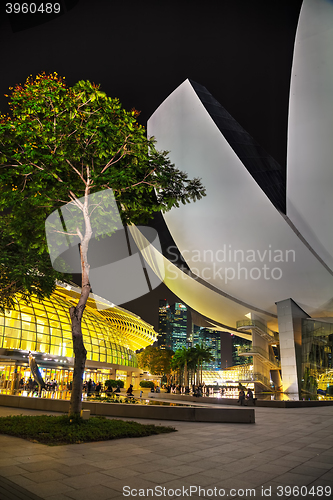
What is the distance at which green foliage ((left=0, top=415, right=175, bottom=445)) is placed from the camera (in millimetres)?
Answer: 7465

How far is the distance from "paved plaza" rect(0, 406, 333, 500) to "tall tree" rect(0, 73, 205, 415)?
2778mm

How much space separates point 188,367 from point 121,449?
48993 mm

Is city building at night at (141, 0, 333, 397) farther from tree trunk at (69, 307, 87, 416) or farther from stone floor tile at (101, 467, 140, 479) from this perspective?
stone floor tile at (101, 467, 140, 479)

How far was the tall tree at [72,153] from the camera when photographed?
8914 mm

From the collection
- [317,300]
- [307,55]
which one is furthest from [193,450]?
[317,300]

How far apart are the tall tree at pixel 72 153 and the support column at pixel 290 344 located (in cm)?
2504

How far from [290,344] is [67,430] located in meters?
27.3

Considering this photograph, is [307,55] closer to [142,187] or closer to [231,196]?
[231,196]

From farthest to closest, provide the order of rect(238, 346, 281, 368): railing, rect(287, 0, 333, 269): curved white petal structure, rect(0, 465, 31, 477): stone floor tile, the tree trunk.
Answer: rect(238, 346, 281, 368): railing
rect(287, 0, 333, 269): curved white petal structure
the tree trunk
rect(0, 465, 31, 477): stone floor tile

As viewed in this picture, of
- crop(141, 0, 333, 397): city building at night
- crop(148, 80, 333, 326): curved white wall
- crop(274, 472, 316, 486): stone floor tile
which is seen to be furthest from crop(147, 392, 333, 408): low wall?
crop(274, 472, 316, 486): stone floor tile

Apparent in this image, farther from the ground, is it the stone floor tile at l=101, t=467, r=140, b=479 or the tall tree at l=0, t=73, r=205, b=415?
the tall tree at l=0, t=73, r=205, b=415

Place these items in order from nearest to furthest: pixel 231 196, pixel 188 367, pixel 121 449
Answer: pixel 121 449 < pixel 231 196 < pixel 188 367

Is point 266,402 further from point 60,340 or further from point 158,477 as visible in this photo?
point 60,340

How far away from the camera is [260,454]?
6.93 metres
